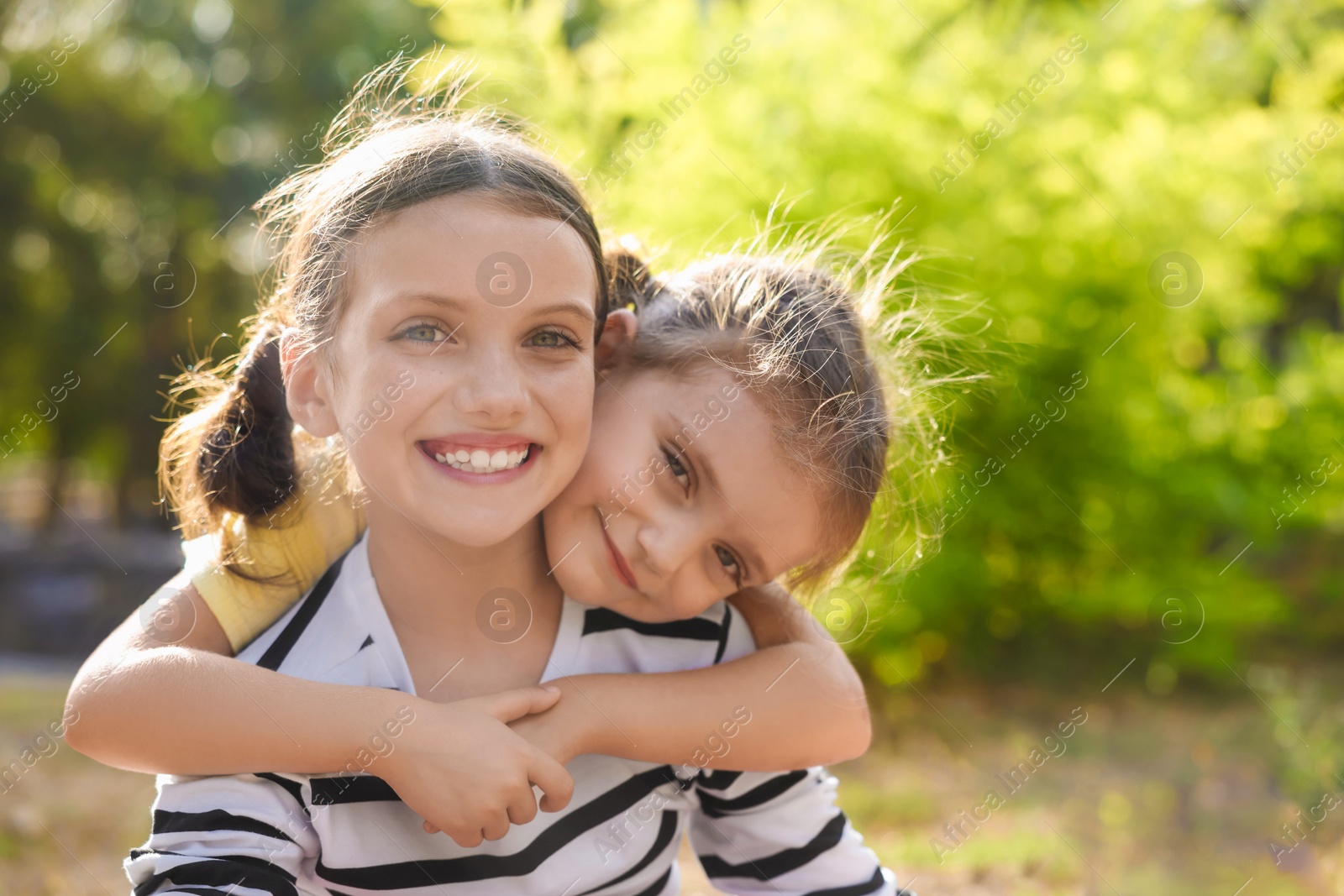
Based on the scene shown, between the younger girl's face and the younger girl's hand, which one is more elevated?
the younger girl's face

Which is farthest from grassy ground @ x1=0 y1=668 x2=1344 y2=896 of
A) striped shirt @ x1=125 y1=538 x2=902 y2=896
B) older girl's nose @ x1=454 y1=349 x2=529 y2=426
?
older girl's nose @ x1=454 y1=349 x2=529 y2=426

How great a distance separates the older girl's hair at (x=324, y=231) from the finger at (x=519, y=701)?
0.59 m

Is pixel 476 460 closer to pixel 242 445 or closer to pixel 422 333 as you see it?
pixel 422 333

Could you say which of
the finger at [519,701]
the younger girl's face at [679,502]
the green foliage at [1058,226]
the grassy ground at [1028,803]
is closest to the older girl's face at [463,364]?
the younger girl's face at [679,502]

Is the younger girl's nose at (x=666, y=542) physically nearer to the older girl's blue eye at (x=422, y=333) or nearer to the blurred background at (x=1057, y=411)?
the older girl's blue eye at (x=422, y=333)

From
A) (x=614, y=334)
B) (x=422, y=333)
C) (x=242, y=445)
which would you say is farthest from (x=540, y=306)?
(x=242, y=445)

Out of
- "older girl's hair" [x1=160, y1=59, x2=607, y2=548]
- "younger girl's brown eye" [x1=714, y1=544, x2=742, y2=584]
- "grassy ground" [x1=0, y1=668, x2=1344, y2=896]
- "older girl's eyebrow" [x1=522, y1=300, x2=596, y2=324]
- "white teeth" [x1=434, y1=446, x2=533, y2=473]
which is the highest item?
"older girl's hair" [x1=160, y1=59, x2=607, y2=548]

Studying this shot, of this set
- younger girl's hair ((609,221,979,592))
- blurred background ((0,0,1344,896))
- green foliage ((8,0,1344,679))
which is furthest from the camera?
green foliage ((8,0,1344,679))

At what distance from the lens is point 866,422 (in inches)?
76.5

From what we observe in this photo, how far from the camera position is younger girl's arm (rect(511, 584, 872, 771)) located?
1.74 meters

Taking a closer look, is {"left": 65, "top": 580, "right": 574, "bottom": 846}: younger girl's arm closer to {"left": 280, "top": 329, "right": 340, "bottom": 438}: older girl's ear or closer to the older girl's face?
the older girl's face

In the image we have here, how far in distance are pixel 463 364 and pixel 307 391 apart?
336mm

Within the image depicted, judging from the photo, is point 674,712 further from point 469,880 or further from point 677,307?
point 677,307

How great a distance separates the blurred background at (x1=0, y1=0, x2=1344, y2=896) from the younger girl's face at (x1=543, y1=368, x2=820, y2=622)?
5.24 feet
